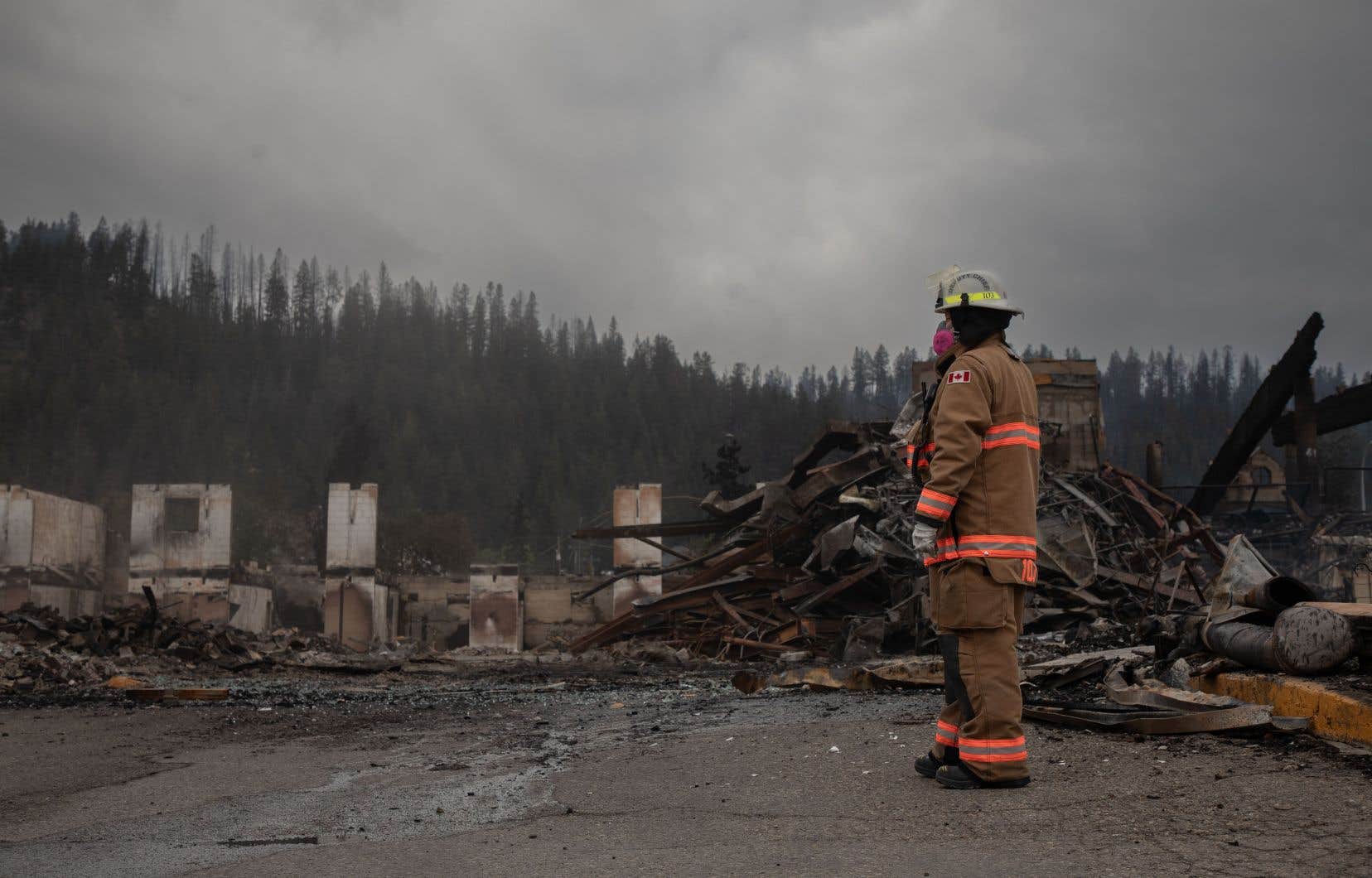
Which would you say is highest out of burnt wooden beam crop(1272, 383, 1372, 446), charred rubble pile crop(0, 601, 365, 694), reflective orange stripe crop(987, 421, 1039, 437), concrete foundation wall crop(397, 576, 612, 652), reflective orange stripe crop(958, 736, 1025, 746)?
burnt wooden beam crop(1272, 383, 1372, 446)

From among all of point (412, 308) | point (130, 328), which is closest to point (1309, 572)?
point (130, 328)

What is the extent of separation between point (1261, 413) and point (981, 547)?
69.9ft

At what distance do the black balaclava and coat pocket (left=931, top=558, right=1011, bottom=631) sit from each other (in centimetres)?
93

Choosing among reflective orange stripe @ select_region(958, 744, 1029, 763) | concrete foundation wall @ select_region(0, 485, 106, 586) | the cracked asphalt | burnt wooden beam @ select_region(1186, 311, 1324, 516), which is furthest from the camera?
concrete foundation wall @ select_region(0, 485, 106, 586)

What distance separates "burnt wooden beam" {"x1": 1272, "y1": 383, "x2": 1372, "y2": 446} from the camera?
68.8 feet

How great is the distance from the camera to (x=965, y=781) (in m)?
3.82

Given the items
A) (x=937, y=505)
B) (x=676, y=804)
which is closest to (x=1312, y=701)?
(x=937, y=505)

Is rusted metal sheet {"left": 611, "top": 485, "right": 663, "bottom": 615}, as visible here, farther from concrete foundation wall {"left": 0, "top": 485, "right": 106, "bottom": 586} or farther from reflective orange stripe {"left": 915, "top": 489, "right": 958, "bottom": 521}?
reflective orange stripe {"left": 915, "top": 489, "right": 958, "bottom": 521}

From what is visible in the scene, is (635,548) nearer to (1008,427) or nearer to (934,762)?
(934,762)

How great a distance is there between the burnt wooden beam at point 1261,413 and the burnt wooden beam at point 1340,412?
16.9 inches

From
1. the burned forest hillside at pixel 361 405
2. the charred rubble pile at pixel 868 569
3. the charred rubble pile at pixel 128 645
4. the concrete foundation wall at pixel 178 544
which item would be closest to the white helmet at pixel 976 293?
the charred rubble pile at pixel 868 569

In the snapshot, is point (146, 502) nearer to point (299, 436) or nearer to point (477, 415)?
point (299, 436)

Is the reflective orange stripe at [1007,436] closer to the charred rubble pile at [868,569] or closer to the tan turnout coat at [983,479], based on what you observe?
the tan turnout coat at [983,479]

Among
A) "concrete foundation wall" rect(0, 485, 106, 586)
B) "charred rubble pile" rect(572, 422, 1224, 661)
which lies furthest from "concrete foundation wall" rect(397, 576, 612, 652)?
"charred rubble pile" rect(572, 422, 1224, 661)
